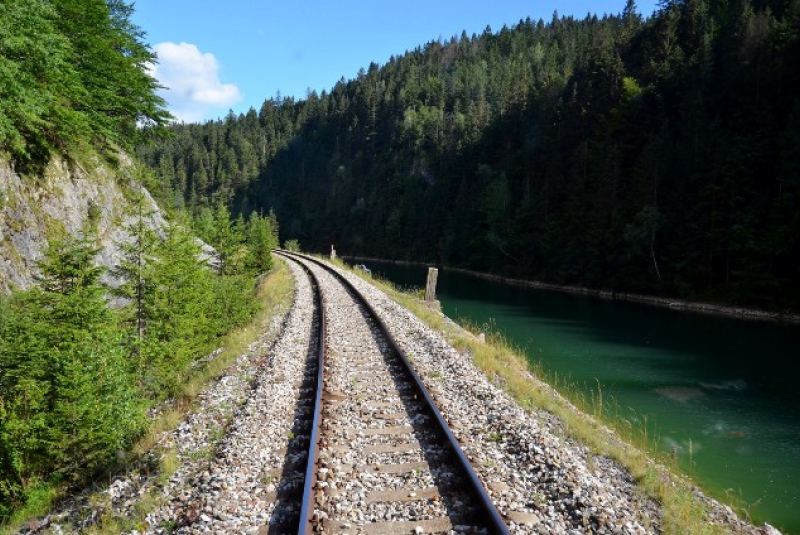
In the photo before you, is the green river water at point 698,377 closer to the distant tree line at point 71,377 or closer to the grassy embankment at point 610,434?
the grassy embankment at point 610,434

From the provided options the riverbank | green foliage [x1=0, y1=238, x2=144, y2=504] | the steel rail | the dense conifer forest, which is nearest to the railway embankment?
the steel rail

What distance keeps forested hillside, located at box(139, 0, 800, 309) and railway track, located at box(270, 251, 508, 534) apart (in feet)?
68.3

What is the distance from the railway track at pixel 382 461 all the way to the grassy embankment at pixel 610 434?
7.09 ft

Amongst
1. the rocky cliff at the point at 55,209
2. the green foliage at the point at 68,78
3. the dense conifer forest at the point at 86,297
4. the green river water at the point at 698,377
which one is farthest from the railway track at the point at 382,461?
the green foliage at the point at 68,78

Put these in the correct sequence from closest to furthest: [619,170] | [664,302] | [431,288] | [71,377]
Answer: [71,377] < [431,288] < [664,302] < [619,170]

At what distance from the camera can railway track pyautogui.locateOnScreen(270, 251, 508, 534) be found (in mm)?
4812

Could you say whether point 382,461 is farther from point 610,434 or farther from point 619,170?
point 619,170

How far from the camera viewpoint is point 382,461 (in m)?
6.13

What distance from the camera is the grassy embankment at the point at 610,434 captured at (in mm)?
5879

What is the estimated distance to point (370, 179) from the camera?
383 feet

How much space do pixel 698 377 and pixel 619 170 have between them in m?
35.3

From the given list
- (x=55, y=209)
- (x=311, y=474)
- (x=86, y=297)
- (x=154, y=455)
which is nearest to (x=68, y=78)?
(x=55, y=209)

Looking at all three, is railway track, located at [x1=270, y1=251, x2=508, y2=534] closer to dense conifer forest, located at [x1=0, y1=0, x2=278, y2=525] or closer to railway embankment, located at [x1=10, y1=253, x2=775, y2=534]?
railway embankment, located at [x1=10, y1=253, x2=775, y2=534]

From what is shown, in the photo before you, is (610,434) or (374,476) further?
(610,434)
